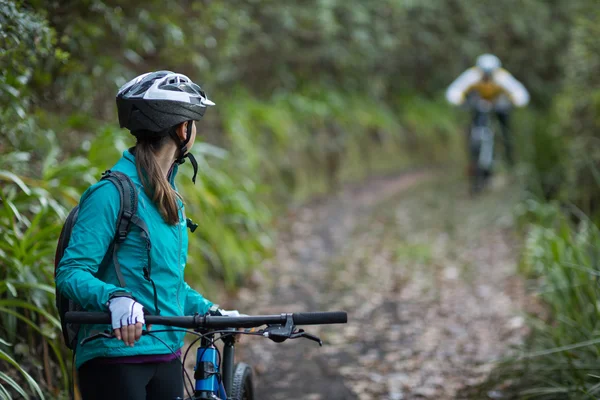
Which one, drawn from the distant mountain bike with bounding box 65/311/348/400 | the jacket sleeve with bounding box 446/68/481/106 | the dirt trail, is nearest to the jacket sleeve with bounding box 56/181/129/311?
the distant mountain bike with bounding box 65/311/348/400

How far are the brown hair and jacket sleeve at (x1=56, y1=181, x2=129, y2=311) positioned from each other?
0.16m

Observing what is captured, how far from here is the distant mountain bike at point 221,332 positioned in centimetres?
244

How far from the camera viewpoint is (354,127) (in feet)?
46.8

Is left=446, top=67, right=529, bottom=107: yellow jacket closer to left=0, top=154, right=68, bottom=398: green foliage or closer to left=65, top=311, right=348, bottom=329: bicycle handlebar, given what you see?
left=0, top=154, right=68, bottom=398: green foliage

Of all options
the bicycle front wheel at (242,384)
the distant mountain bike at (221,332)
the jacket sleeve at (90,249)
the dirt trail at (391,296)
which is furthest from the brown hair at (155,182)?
the dirt trail at (391,296)

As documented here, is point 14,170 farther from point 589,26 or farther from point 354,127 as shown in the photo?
point 354,127

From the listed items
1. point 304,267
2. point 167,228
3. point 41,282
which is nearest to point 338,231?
point 304,267

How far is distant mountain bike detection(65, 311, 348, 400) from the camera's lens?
96.0 inches

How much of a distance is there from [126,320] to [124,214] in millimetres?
436

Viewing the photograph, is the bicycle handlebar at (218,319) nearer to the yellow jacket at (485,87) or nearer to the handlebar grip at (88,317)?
the handlebar grip at (88,317)

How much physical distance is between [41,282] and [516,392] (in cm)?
314

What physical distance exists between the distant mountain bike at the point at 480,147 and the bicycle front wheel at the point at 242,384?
9835 mm

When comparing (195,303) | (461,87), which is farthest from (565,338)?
(461,87)

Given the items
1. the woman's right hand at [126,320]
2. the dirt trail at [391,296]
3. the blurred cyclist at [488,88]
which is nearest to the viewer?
the woman's right hand at [126,320]
